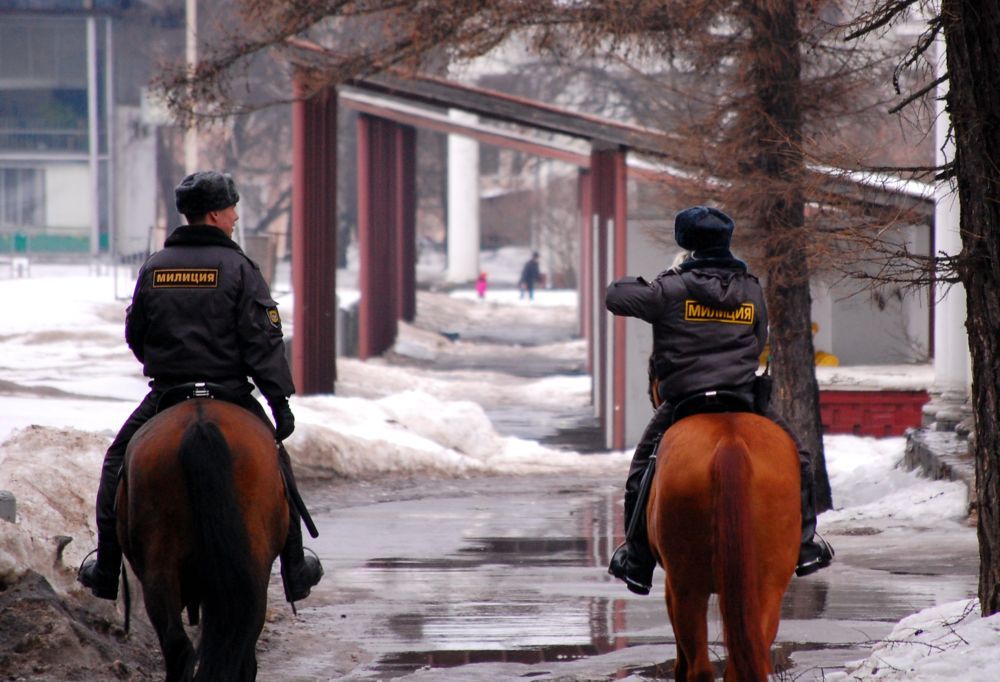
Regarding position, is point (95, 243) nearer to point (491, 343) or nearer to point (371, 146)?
point (491, 343)

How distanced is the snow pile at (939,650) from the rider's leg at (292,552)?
220cm

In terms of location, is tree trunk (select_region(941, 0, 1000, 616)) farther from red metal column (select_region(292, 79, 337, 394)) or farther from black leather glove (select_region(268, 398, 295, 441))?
red metal column (select_region(292, 79, 337, 394))

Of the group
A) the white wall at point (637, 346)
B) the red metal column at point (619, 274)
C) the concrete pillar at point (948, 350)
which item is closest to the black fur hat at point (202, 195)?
the concrete pillar at point (948, 350)

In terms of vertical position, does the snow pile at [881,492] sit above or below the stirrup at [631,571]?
below

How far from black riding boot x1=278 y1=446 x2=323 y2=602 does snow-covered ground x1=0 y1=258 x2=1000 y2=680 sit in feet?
4.79

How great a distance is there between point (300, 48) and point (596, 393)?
9.55 meters

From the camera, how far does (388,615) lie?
8.99m

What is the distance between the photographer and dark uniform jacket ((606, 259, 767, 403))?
20.0 feet

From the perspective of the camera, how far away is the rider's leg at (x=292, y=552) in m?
6.21

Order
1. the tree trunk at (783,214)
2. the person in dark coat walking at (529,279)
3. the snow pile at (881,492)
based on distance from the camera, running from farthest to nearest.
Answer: the person in dark coat walking at (529,279)
the tree trunk at (783,214)
the snow pile at (881,492)

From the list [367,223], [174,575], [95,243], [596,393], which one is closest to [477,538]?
[174,575]

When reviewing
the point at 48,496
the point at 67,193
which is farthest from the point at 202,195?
the point at 67,193

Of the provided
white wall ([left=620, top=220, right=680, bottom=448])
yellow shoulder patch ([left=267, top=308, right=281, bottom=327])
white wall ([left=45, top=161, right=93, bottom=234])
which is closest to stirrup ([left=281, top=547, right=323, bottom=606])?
yellow shoulder patch ([left=267, top=308, right=281, bottom=327])

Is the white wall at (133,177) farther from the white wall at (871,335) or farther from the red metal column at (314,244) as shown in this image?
the white wall at (871,335)
